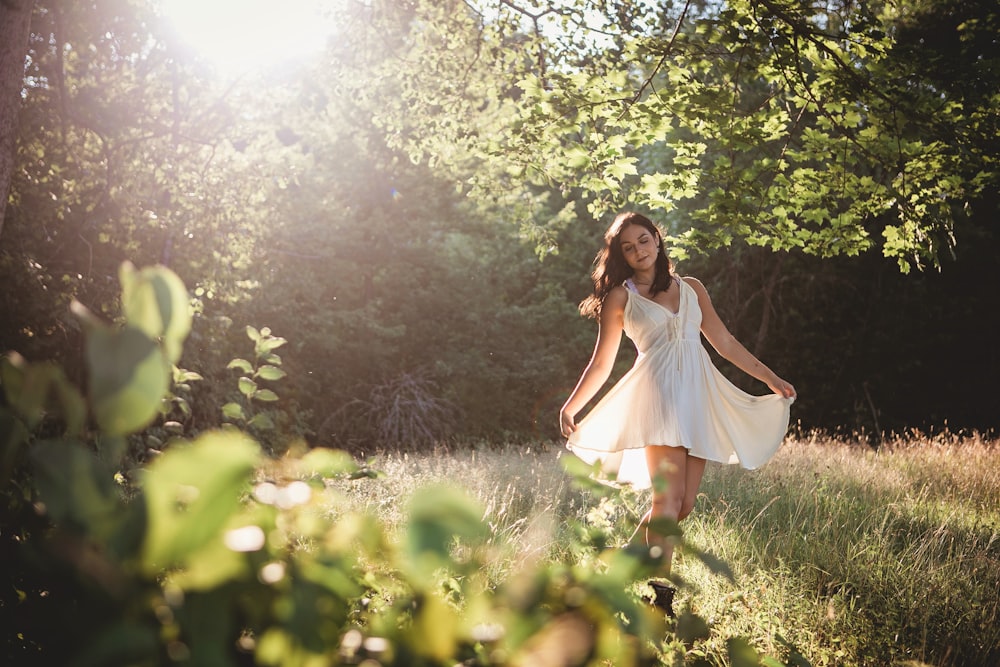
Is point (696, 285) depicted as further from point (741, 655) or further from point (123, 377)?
point (123, 377)

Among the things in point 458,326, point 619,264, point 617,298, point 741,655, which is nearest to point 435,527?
point 741,655

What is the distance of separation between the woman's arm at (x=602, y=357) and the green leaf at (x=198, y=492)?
3.27 m

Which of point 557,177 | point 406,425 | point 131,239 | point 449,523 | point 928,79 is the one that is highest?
point 928,79

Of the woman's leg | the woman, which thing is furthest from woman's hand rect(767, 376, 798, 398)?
the woman's leg

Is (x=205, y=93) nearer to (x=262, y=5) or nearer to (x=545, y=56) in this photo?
(x=262, y=5)

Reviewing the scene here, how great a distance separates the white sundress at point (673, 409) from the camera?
12.8 feet

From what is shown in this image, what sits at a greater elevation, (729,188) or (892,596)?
(729,188)

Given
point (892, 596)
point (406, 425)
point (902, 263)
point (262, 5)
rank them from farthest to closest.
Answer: point (406, 425)
point (262, 5)
point (902, 263)
point (892, 596)

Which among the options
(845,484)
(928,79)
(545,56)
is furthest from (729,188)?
(845,484)

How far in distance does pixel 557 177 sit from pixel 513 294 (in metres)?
11.8

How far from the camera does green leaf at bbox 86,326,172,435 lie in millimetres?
502

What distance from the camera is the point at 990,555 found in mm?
4531

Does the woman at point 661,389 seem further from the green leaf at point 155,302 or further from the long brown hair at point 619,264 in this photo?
the green leaf at point 155,302

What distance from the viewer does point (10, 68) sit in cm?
452
